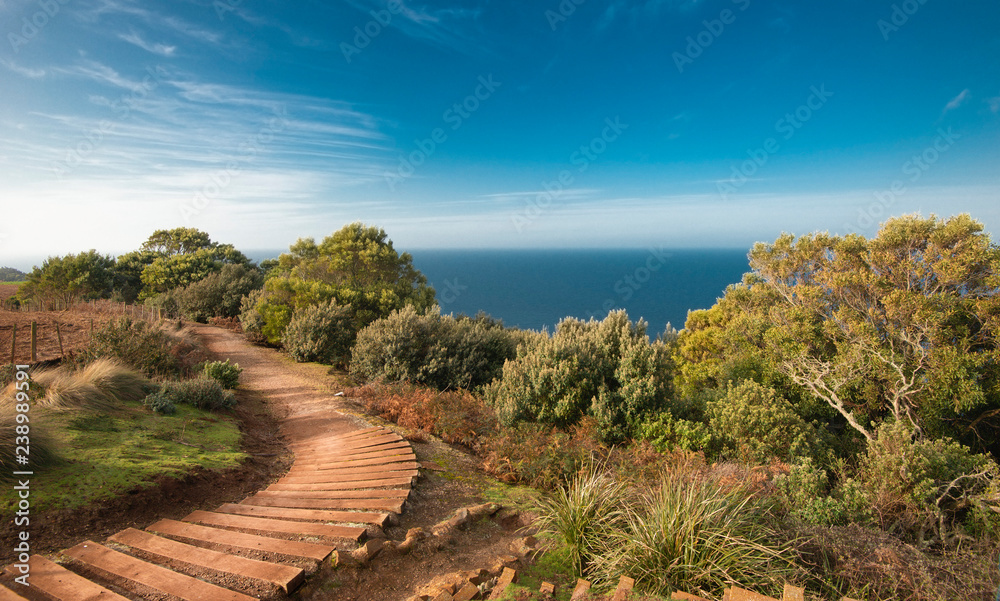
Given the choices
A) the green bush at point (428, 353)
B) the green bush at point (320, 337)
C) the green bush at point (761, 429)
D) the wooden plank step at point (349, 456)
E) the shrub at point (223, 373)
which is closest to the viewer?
the wooden plank step at point (349, 456)

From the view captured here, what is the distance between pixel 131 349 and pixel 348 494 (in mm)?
7866

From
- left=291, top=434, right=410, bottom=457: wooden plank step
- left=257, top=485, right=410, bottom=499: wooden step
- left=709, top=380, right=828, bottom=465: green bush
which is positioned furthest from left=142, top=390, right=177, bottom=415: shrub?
left=709, top=380, right=828, bottom=465: green bush

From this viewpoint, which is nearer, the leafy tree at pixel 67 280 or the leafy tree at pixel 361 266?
the leafy tree at pixel 361 266

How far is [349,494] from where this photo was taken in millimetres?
4688

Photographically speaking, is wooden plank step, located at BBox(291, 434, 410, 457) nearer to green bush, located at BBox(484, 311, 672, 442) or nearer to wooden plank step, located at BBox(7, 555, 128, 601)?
green bush, located at BBox(484, 311, 672, 442)

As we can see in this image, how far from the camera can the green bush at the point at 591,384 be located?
23.2ft

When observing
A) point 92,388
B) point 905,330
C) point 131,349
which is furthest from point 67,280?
point 905,330

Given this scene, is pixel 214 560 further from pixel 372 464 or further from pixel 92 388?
pixel 92 388

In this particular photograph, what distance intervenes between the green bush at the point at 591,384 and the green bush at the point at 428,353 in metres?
3.41

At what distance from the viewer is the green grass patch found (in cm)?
423

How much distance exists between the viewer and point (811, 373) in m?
9.95

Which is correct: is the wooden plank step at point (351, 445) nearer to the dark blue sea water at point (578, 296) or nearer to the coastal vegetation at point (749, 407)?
the coastal vegetation at point (749, 407)

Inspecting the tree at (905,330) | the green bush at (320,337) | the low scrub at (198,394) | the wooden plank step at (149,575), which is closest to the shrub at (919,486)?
the tree at (905,330)

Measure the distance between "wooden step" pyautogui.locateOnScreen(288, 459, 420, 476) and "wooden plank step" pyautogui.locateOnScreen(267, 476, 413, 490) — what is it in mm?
302
